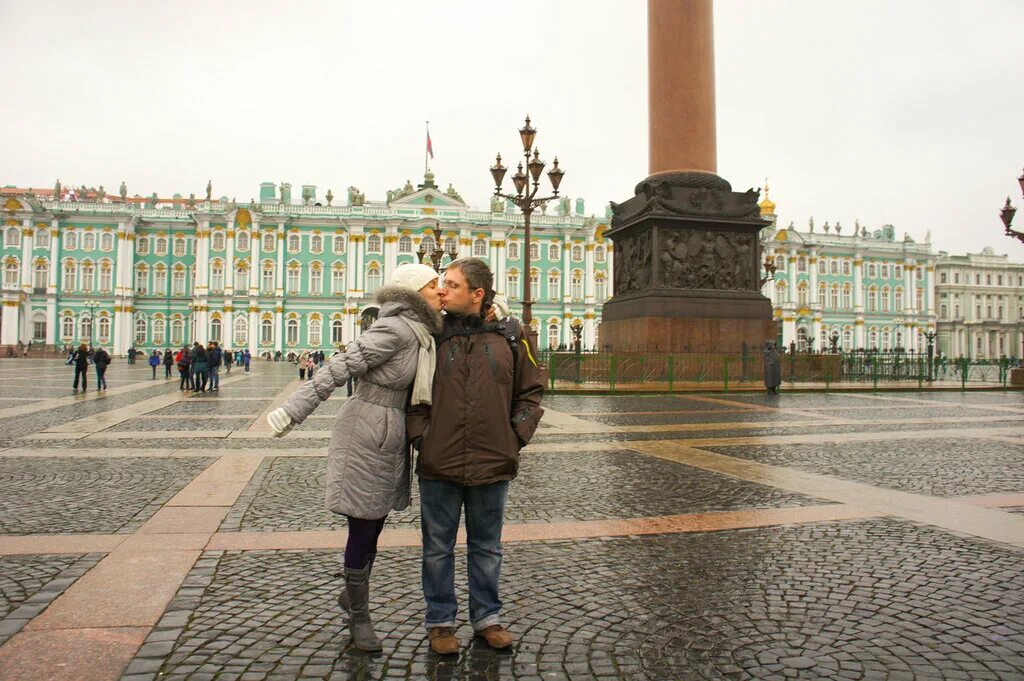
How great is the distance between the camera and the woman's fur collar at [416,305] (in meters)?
3.25

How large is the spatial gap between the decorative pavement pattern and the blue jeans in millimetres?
174

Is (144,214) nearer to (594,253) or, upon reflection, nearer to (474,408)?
(594,253)

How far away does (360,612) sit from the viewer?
3152mm

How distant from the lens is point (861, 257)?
268 ft

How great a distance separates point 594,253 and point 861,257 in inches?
1159

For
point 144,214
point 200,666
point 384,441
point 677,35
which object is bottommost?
point 200,666

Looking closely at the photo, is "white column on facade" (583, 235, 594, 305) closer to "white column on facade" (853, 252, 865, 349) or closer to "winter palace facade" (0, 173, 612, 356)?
"winter palace facade" (0, 173, 612, 356)

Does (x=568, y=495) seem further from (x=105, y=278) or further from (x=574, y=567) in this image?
(x=105, y=278)

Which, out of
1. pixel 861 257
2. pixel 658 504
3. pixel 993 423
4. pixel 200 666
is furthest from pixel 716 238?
pixel 861 257

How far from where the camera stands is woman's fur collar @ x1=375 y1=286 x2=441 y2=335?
3250mm

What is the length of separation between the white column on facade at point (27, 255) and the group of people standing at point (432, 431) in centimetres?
7537

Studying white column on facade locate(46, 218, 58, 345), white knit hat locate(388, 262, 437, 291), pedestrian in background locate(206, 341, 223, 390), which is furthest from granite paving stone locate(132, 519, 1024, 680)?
white column on facade locate(46, 218, 58, 345)

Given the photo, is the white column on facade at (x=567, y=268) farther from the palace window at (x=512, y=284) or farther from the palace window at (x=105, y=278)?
the palace window at (x=105, y=278)

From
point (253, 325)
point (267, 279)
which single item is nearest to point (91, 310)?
point (253, 325)
